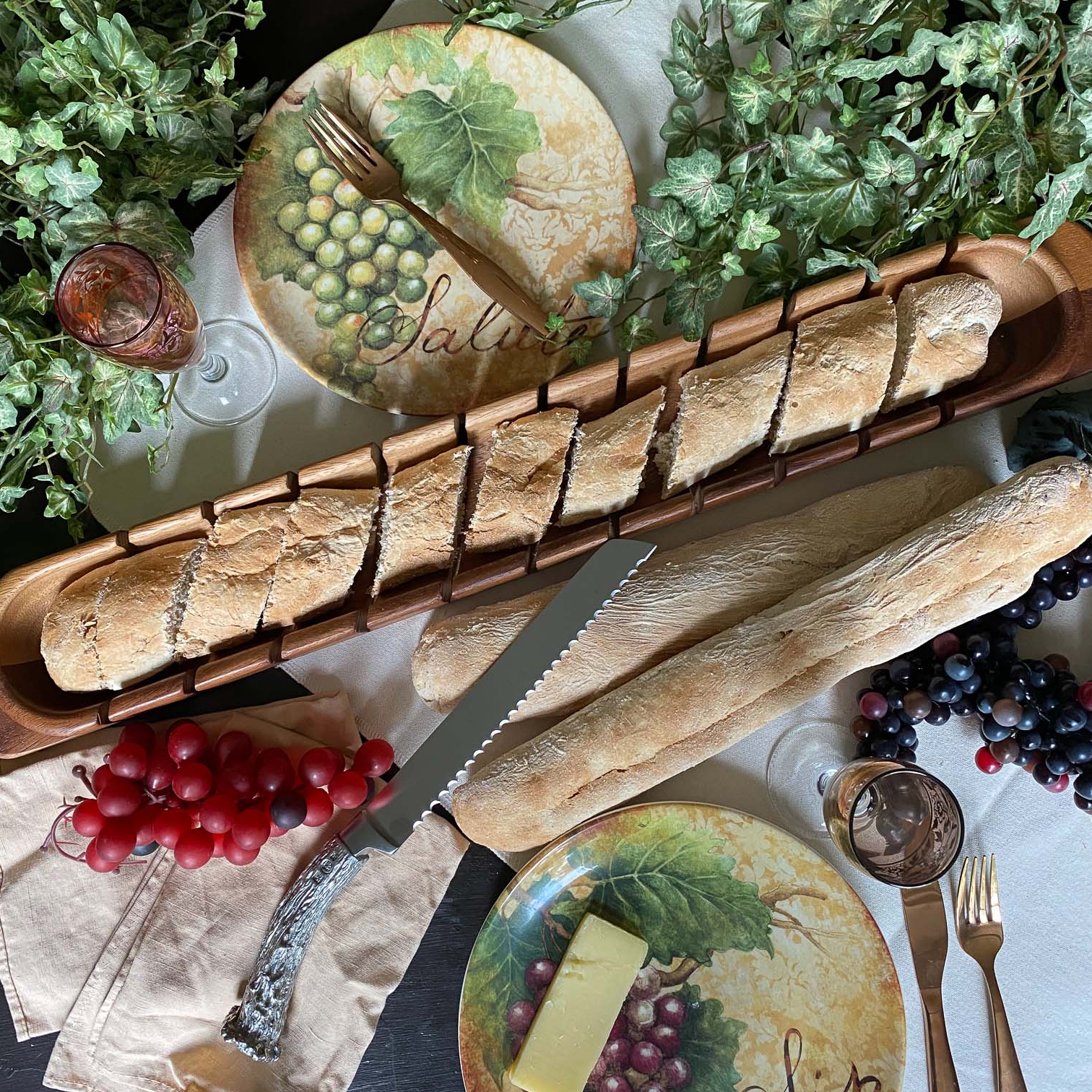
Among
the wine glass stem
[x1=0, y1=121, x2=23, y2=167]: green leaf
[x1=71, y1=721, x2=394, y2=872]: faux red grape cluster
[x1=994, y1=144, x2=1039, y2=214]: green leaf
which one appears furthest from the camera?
the wine glass stem

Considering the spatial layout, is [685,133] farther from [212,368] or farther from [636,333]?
[212,368]

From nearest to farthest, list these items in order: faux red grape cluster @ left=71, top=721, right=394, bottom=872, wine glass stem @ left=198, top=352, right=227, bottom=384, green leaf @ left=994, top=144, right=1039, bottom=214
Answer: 1. green leaf @ left=994, top=144, right=1039, bottom=214
2. faux red grape cluster @ left=71, top=721, right=394, bottom=872
3. wine glass stem @ left=198, top=352, right=227, bottom=384

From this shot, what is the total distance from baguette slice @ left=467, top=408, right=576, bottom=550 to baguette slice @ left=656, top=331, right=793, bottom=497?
18 cm

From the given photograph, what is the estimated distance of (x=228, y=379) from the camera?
1386 mm

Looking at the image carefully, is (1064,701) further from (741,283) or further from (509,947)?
(509,947)

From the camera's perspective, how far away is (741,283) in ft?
4.63

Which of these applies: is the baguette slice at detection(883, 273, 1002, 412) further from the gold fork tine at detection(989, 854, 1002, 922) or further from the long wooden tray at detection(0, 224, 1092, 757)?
the gold fork tine at detection(989, 854, 1002, 922)

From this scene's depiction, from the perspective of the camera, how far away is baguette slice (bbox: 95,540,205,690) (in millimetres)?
1233

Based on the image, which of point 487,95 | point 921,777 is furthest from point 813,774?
point 487,95

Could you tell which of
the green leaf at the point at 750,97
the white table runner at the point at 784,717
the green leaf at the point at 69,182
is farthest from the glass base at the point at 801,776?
the green leaf at the point at 69,182

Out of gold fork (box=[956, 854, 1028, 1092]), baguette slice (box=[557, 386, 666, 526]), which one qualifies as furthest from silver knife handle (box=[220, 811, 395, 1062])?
gold fork (box=[956, 854, 1028, 1092])

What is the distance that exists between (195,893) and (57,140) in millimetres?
1166

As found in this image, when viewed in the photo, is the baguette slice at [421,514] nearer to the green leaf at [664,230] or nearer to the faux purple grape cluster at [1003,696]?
the green leaf at [664,230]

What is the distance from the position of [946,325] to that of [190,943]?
1576 mm
